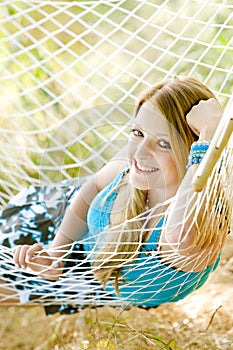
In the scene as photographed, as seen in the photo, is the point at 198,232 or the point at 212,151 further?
the point at 198,232

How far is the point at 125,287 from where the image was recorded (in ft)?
4.74

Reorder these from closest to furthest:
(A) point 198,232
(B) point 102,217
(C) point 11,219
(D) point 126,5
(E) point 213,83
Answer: (A) point 198,232, (B) point 102,217, (C) point 11,219, (D) point 126,5, (E) point 213,83

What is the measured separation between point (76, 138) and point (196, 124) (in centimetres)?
32

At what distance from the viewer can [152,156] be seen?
4.19 ft

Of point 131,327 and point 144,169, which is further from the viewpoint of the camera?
point 131,327

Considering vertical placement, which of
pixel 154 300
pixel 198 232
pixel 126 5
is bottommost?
pixel 154 300

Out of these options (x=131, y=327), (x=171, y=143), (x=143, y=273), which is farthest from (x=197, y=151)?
(x=131, y=327)

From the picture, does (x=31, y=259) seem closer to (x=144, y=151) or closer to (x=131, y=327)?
(x=144, y=151)

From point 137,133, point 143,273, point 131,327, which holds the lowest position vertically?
point 131,327

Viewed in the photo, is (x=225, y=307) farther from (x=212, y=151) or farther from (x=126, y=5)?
(x=212, y=151)

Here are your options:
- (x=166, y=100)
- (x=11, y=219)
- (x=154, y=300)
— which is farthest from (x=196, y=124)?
(x=11, y=219)

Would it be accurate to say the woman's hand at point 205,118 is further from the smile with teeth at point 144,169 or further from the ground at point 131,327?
the ground at point 131,327

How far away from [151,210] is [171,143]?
0.12 m

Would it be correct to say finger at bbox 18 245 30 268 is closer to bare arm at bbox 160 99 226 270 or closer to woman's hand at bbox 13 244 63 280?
woman's hand at bbox 13 244 63 280
